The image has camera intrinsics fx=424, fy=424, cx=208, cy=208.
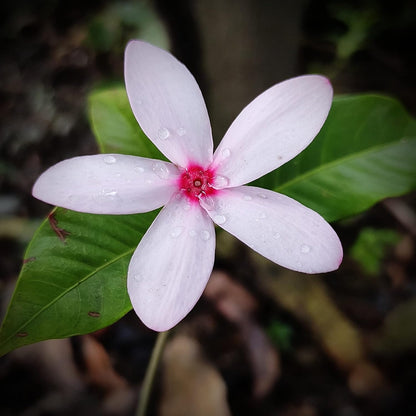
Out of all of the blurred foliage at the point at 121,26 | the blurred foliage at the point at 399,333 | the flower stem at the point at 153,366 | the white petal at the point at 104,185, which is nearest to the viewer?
the white petal at the point at 104,185

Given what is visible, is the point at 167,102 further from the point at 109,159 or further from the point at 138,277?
the point at 138,277

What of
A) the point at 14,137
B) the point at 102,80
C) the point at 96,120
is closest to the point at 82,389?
the point at 96,120

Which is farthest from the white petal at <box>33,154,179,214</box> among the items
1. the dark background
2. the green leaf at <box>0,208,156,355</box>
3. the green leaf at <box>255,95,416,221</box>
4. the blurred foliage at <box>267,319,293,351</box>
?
the blurred foliage at <box>267,319,293,351</box>

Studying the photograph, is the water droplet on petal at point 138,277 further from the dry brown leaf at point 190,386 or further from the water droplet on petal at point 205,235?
the dry brown leaf at point 190,386

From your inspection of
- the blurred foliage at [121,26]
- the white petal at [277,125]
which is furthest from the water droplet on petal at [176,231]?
the blurred foliage at [121,26]

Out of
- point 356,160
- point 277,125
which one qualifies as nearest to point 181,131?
point 277,125

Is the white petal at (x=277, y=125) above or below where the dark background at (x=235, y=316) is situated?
above
